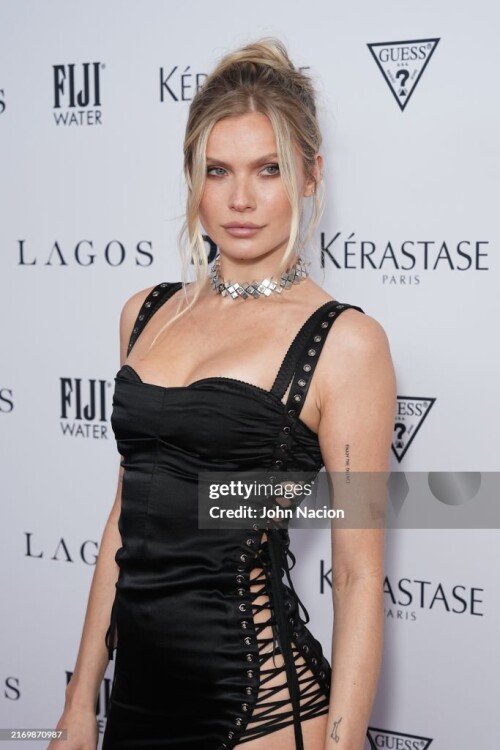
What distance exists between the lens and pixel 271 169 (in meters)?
1.39

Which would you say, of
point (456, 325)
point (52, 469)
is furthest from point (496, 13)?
point (52, 469)

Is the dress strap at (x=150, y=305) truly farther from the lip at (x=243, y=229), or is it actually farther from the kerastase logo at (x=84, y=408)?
the kerastase logo at (x=84, y=408)

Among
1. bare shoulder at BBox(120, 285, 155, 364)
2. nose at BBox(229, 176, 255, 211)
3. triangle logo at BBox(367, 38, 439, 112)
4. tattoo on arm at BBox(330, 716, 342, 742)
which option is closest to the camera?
tattoo on arm at BBox(330, 716, 342, 742)

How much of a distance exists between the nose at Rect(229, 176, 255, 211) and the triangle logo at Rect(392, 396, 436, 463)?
666 mm

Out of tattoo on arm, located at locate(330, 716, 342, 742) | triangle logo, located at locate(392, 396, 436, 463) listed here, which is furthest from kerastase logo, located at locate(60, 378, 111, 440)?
tattoo on arm, located at locate(330, 716, 342, 742)

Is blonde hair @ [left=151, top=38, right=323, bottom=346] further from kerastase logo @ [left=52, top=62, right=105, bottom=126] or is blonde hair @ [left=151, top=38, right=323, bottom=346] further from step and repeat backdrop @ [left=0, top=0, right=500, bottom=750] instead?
kerastase logo @ [left=52, top=62, right=105, bottom=126]

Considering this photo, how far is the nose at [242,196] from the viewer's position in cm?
136

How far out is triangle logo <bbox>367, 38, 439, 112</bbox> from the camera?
1.76m

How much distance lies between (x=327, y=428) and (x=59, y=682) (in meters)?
1.42

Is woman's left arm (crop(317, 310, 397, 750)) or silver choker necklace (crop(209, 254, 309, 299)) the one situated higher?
silver choker necklace (crop(209, 254, 309, 299))

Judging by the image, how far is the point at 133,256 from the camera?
212cm

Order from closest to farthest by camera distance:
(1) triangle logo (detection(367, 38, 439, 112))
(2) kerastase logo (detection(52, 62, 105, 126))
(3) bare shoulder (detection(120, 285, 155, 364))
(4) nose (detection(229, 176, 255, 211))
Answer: (4) nose (detection(229, 176, 255, 211)) → (3) bare shoulder (detection(120, 285, 155, 364)) → (1) triangle logo (detection(367, 38, 439, 112)) → (2) kerastase logo (detection(52, 62, 105, 126))

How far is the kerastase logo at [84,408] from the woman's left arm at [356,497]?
Answer: 3.34 feet

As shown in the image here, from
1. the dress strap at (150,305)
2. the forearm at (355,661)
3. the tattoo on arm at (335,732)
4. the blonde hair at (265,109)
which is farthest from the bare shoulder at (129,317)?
the tattoo on arm at (335,732)
